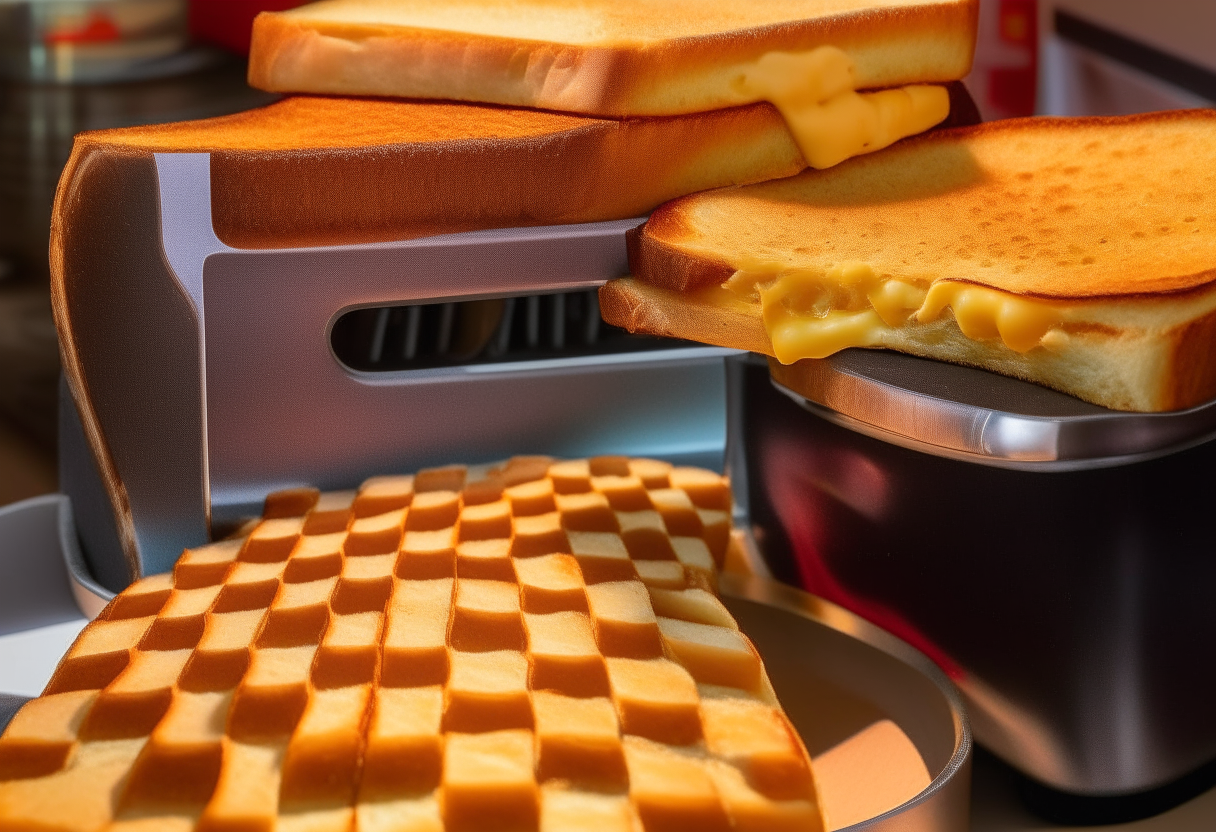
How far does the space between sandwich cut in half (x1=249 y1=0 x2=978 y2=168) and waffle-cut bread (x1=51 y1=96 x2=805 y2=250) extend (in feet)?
0.06

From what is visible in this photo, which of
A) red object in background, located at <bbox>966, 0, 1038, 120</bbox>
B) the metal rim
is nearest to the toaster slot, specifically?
the metal rim

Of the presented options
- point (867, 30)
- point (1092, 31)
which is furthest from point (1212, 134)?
point (1092, 31)

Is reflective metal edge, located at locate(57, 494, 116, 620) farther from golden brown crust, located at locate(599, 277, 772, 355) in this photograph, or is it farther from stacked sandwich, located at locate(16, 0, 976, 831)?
golden brown crust, located at locate(599, 277, 772, 355)

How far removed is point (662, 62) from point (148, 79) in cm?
228

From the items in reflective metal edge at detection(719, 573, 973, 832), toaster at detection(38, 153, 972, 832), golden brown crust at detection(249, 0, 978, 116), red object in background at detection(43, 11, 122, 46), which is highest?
red object in background at detection(43, 11, 122, 46)

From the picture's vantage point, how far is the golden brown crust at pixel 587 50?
36.1 inches

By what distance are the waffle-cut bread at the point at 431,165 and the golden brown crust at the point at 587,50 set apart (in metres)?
0.03

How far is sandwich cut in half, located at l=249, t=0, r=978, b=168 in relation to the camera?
92 cm

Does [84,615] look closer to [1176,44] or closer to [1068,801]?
[1068,801]

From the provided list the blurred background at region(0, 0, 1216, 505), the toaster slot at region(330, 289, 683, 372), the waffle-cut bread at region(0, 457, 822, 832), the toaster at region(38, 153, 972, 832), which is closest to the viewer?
the waffle-cut bread at region(0, 457, 822, 832)

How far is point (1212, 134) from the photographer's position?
1014 mm

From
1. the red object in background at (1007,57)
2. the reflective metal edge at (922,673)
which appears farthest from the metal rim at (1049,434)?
the red object in background at (1007,57)

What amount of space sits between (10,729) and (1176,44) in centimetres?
213

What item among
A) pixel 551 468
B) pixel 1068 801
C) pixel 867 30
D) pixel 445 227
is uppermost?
pixel 867 30
